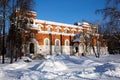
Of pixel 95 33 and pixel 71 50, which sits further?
pixel 71 50

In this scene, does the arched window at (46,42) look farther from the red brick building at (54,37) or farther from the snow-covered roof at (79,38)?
the snow-covered roof at (79,38)

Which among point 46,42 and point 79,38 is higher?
point 79,38

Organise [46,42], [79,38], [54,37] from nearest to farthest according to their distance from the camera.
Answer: [46,42] < [54,37] < [79,38]

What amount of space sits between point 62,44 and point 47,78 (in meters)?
50.6

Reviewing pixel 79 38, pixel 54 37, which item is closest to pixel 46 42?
pixel 54 37

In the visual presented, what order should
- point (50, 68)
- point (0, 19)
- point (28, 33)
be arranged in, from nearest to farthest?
point (50, 68) < point (0, 19) < point (28, 33)

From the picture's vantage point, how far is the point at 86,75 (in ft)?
43.8

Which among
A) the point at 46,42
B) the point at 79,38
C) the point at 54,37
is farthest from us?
the point at 79,38

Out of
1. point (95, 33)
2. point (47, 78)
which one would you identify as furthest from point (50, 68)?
point (95, 33)

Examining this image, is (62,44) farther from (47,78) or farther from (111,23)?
(47,78)

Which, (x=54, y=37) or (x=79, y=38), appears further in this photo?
(x=79, y=38)

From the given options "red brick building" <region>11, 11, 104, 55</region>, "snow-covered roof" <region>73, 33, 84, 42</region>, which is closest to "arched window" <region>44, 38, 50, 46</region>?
"red brick building" <region>11, 11, 104, 55</region>

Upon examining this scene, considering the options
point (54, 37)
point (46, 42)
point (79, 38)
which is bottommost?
point (46, 42)

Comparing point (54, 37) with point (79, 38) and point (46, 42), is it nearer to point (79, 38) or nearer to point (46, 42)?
point (46, 42)
